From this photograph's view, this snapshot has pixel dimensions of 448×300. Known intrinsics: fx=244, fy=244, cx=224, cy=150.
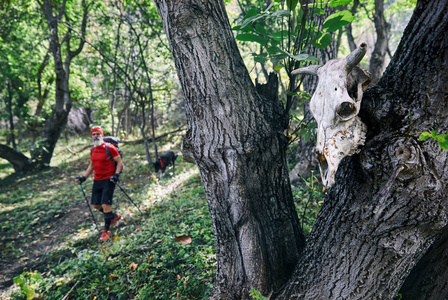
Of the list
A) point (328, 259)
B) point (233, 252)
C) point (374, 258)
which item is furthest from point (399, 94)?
point (233, 252)

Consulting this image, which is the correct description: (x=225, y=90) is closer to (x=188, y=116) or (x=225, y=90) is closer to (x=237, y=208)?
(x=188, y=116)

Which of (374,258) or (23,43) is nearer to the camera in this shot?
(374,258)

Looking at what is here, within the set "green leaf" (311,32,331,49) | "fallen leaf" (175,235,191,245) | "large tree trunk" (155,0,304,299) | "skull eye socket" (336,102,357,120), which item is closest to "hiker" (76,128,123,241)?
"fallen leaf" (175,235,191,245)

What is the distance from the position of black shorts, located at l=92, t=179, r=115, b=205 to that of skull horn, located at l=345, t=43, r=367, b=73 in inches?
191

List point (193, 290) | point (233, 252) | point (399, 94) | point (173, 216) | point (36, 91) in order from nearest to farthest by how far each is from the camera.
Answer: point (399, 94) → point (233, 252) → point (193, 290) → point (173, 216) → point (36, 91)

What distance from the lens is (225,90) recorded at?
1.74m

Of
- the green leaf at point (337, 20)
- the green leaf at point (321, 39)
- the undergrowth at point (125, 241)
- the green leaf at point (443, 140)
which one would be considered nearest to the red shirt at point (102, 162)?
the undergrowth at point (125, 241)

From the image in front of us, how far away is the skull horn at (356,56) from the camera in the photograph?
41.8 inches

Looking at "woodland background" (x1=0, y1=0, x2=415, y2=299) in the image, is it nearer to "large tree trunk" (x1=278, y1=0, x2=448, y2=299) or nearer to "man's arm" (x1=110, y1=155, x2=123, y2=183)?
"large tree trunk" (x1=278, y1=0, x2=448, y2=299)

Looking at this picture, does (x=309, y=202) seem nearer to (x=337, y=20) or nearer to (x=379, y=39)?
(x=337, y=20)

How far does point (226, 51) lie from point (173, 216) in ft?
12.2

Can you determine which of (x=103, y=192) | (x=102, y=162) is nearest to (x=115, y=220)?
(x=103, y=192)

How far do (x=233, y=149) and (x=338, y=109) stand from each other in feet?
2.71

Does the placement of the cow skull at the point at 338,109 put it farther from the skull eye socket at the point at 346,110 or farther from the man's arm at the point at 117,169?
the man's arm at the point at 117,169
